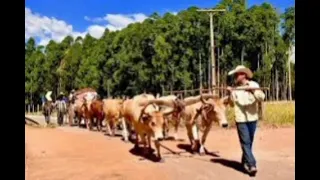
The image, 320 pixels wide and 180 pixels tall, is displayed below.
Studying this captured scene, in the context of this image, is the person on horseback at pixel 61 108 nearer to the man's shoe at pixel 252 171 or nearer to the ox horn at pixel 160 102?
the ox horn at pixel 160 102

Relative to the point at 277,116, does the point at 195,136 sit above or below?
below

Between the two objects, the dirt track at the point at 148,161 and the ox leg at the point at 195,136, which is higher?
the ox leg at the point at 195,136

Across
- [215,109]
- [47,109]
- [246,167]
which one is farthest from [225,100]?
[47,109]

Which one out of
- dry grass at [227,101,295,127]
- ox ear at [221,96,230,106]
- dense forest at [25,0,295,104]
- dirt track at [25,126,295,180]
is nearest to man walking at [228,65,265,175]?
dirt track at [25,126,295,180]

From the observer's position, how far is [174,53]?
19094mm

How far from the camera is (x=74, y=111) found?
1388 centimetres

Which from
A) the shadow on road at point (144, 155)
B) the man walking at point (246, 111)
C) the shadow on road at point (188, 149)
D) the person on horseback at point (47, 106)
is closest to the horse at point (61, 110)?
the person on horseback at point (47, 106)

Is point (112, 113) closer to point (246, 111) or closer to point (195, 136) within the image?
point (195, 136)

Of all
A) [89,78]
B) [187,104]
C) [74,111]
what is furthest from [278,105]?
[89,78]

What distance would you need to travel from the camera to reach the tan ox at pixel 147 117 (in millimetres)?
6145

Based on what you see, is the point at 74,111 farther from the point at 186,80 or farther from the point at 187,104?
the point at 187,104

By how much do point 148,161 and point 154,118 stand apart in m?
0.55

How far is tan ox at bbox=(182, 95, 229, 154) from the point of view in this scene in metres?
6.31
